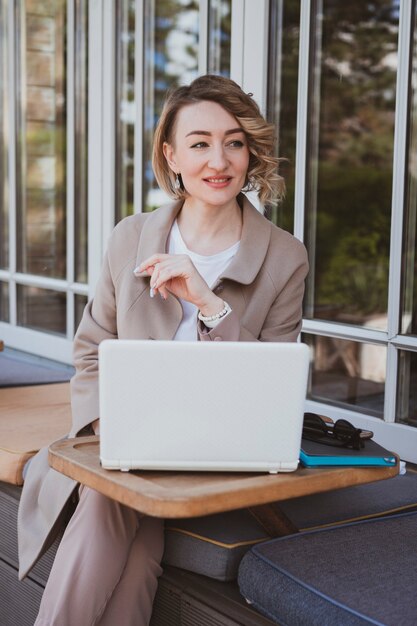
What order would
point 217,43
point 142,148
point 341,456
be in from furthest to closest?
point 142,148 → point 217,43 → point 341,456

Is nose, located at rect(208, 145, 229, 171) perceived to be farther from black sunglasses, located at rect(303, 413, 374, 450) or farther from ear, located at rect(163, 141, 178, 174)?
black sunglasses, located at rect(303, 413, 374, 450)

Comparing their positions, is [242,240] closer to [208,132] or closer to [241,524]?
[208,132]

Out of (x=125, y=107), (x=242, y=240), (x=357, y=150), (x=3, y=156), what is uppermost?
(x=357, y=150)

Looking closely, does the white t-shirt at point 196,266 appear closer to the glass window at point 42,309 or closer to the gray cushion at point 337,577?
the gray cushion at point 337,577

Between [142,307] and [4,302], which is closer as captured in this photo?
[142,307]

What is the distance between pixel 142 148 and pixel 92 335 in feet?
5.42

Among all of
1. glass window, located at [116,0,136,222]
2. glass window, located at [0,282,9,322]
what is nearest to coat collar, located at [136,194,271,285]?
glass window, located at [116,0,136,222]

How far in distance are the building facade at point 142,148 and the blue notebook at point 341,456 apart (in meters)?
0.99

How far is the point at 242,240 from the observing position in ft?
7.84

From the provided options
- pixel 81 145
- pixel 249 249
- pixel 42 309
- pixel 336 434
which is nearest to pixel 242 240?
pixel 249 249

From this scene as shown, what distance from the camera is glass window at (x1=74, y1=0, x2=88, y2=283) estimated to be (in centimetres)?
418

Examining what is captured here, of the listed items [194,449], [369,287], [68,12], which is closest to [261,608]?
[194,449]

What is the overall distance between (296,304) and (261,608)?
31.8 inches

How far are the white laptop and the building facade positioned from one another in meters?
1.25
